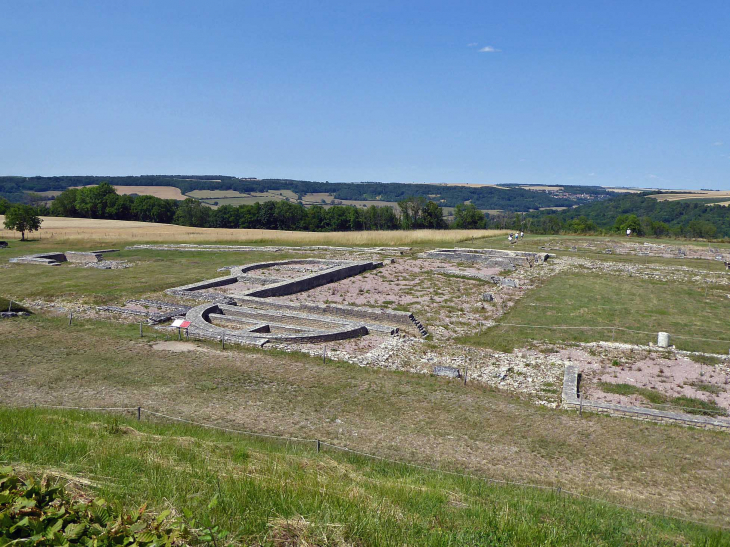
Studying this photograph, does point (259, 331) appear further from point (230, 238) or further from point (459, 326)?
point (230, 238)

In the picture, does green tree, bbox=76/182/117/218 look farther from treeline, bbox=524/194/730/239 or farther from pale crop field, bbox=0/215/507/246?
treeline, bbox=524/194/730/239

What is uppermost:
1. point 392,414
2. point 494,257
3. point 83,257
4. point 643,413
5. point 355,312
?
point 494,257

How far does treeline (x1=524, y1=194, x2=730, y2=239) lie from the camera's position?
74.2m

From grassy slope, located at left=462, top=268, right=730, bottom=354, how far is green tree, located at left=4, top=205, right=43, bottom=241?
1787 inches

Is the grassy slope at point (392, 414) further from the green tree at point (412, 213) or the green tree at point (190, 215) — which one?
the green tree at point (412, 213)

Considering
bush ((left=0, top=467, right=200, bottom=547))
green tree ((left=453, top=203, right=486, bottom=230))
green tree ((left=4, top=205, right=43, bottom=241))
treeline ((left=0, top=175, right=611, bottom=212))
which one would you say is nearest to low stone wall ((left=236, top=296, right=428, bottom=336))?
bush ((left=0, top=467, right=200, bottom=547))

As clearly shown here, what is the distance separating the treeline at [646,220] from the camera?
7419 cm

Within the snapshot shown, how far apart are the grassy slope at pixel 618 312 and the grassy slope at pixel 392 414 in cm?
540

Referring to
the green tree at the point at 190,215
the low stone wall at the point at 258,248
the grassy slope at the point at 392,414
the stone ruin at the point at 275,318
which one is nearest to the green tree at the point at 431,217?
the green tree at the point at 190,215

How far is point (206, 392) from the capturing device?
11414 millimetres

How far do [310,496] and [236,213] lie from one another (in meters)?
81.6

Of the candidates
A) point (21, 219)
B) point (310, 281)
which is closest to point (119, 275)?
point (310, 281)

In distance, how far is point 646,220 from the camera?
8075 centimetres

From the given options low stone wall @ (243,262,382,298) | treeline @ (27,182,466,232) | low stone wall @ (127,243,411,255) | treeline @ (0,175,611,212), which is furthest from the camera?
treeline @ (0,175,611,212)
